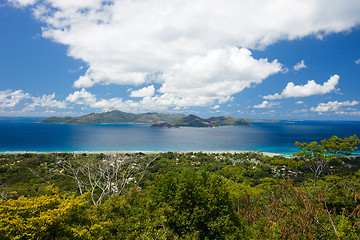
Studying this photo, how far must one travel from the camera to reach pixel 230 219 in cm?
1176

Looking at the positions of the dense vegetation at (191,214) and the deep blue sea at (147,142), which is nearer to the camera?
the dense vegetation at (191,214)

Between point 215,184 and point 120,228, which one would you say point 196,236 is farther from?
point 120,228

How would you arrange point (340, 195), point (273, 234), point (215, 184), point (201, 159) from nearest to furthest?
point (273, 234), point (215, 184), point (340, 195), point (201, 159)

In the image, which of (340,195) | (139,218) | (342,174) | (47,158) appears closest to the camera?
(139,218)

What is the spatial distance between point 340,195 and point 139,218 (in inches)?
627

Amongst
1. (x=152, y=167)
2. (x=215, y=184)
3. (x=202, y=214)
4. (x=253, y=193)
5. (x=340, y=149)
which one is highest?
(x=340, y=149)

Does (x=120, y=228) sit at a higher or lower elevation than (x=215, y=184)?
lower

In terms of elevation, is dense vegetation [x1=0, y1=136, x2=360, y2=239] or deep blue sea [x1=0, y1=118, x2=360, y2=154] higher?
dense vegetation [x1=0, y1=136, x2=360, y2=239]

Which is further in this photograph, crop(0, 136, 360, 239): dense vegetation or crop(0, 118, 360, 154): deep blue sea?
crop(0, 118, 360, 154): deep blue sea

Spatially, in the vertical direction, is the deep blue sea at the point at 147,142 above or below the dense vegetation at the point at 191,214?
below

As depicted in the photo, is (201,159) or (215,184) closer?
(215,184)

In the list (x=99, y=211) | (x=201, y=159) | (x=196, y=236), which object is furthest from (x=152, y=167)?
(x=196, y=236)

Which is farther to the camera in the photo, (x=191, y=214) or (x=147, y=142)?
(x=147, y=142)

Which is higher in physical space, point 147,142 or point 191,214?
point 191,214
